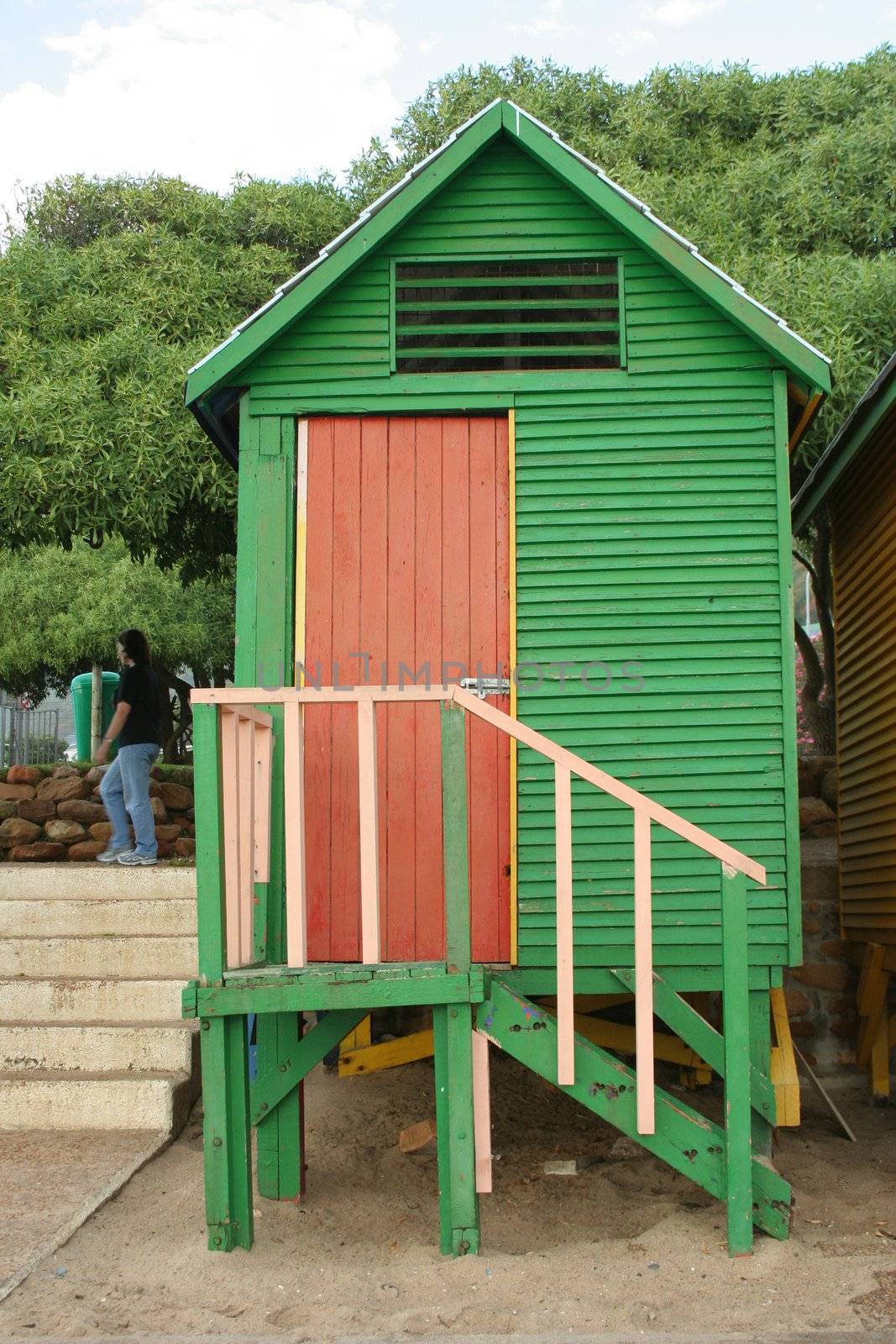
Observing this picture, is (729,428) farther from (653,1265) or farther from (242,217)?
(242,217)

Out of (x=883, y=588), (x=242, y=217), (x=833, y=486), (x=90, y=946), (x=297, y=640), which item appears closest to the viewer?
(x=297, y=640)

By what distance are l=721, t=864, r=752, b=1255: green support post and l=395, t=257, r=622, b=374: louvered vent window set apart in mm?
2864

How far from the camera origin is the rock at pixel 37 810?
1079 cm

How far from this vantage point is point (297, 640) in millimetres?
6277

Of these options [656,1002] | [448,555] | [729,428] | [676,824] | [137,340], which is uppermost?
[137,340]

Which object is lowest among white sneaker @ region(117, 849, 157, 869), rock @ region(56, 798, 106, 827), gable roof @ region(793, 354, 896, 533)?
white sneaker @ region(117, 849, 157, 869)

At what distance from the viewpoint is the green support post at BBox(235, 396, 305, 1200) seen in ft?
19.3

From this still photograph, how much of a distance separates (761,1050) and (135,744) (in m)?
5.13

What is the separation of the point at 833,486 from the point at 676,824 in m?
4.65

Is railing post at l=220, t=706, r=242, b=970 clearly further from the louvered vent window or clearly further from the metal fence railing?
the metal fence railing

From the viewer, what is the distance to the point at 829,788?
1081 cm

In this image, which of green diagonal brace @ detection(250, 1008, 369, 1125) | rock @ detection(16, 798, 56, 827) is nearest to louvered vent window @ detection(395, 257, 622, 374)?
green diagonal brace @ detection(250, 1008, 369, 1125)

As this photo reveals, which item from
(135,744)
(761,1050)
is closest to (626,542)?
(761,1050)

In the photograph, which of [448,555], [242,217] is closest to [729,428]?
[448,555]
